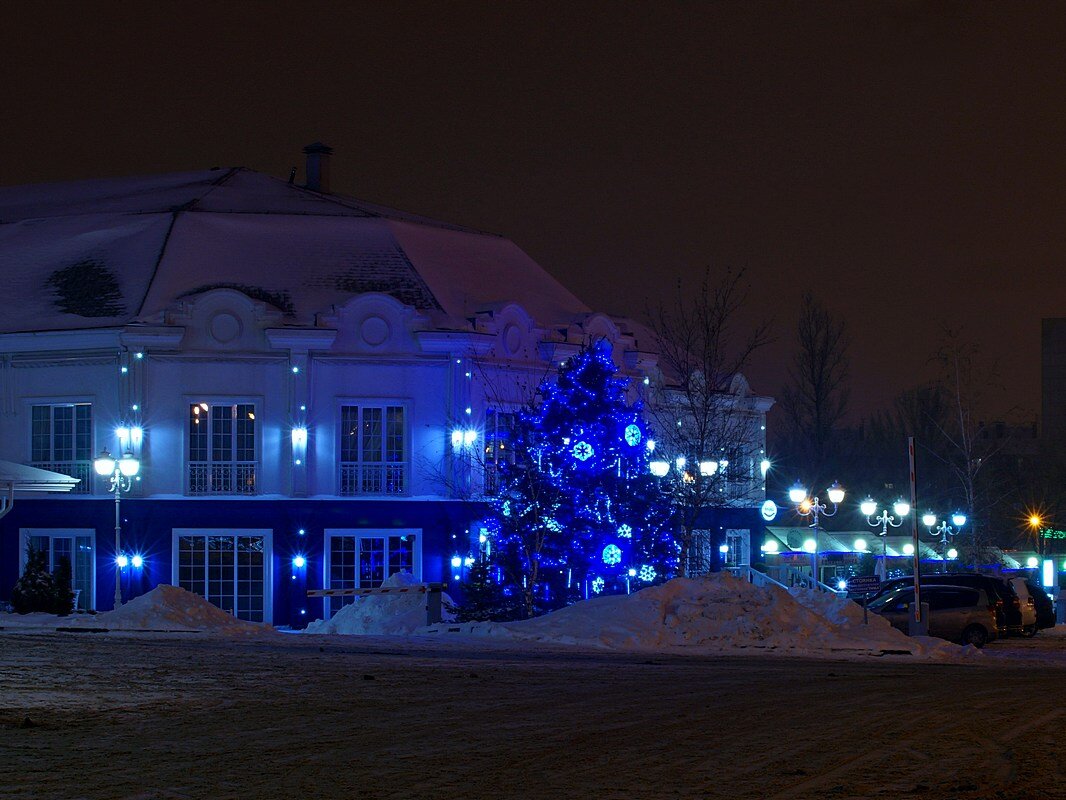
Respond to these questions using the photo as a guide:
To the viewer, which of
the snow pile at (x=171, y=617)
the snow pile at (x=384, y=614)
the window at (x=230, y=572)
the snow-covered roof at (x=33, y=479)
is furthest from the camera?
the window at (x=230, y=572)

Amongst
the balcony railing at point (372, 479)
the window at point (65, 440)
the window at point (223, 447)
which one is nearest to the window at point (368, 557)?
the balcony railing at point (372, 479)

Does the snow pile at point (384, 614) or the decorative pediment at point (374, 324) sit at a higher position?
the decorative pediment at point (374, 324)

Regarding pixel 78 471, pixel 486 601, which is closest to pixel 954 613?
pixel 486 601

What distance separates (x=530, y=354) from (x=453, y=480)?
4.85m

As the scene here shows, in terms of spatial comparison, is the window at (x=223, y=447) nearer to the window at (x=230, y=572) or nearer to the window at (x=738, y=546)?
the window at (x=230, y=572)

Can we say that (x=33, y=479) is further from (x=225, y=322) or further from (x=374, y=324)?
(x=374, y=324)

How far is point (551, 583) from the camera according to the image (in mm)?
34344

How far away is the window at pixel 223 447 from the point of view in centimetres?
3978

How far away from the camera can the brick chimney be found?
52.2 m

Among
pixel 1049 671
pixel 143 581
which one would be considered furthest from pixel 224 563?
pixel 1049 671

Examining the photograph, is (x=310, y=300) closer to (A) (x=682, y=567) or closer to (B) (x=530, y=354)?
(B) (x=530, y=354)

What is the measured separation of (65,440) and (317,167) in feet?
53.1

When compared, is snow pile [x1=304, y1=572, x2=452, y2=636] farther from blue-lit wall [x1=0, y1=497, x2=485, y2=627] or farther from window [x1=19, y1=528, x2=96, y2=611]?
window [x1=19, y1=528, x2=96, y2=611]

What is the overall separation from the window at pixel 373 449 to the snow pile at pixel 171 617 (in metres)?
9.89
